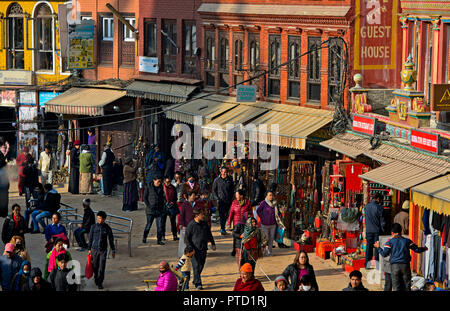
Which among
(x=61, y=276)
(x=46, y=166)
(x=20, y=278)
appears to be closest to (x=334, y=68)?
(x=61, y=276)

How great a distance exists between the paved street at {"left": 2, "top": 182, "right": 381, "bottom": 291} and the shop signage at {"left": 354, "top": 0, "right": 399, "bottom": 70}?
475 cm

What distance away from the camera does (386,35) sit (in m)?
24.8

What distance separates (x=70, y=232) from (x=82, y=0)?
1334cm

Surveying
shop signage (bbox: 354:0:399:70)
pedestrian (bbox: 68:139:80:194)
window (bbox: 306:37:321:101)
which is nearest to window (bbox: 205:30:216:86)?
pedestrian (bbox: 68:139:80:194)

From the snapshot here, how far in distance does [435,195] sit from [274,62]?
10.6 meters

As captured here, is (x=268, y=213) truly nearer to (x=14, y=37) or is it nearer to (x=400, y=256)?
(x=400, y=256)

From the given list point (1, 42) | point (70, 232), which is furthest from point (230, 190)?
point (1, 42)

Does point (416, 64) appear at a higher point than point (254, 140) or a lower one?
higher

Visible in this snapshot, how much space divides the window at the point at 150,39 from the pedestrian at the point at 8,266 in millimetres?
16533

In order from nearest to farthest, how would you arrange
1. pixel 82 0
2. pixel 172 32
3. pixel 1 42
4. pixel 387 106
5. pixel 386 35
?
pixel 387 106 < pixel 386 35 < pixel 172 32 < pixel 82 0 < pixel 1 42

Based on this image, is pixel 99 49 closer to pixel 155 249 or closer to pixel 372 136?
pixel 155 249

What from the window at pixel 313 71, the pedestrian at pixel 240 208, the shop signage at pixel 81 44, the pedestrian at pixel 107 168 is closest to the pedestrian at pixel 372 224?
the pedestrian at pixel 240 208

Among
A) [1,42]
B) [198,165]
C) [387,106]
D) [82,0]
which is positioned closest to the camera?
[387,106]

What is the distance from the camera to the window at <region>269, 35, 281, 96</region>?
2863 cm
